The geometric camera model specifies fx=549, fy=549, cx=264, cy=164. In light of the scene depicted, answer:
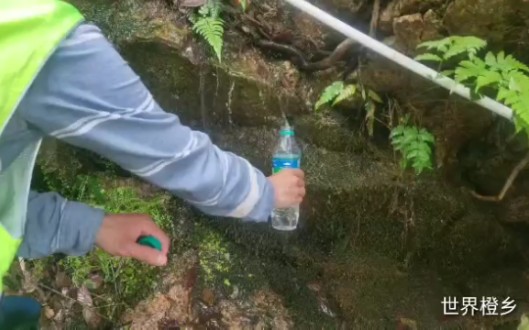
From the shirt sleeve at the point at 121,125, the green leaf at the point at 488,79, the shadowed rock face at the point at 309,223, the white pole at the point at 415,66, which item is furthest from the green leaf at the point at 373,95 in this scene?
the shirt sleeve at the point at 121,125

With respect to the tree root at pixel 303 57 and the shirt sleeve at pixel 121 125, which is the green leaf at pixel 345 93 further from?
the shirt sleeve at pixel 121 125

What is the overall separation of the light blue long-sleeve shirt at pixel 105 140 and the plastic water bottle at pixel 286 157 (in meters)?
0.91

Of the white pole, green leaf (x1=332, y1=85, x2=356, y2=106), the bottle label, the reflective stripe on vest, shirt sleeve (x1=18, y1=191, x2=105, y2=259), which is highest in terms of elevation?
the white pole

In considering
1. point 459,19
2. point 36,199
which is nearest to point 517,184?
point 459,19

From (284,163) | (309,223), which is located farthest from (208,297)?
(284,163)

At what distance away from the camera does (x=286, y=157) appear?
3205 mm

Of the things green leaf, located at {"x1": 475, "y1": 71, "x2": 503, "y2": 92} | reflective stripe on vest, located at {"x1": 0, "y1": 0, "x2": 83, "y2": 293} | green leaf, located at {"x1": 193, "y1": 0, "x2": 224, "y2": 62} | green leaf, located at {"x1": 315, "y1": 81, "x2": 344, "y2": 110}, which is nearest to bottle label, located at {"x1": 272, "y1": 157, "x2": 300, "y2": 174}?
green leaf, located at {"x1": 315, "y1": 81, "x2": 344, "y2": 110}

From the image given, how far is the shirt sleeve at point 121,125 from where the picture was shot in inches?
64.2

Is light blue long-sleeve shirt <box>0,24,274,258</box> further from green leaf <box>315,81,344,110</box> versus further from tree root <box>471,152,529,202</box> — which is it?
tree root <box>471,152,529,202</box>

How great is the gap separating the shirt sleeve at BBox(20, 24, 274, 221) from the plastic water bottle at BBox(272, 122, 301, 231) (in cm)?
106

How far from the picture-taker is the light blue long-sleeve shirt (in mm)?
1637

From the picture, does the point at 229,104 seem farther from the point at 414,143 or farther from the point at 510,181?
the point at 510,181

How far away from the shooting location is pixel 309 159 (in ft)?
11.1

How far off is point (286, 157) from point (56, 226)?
1.41 m
